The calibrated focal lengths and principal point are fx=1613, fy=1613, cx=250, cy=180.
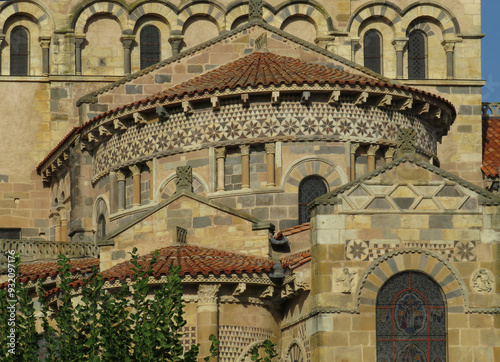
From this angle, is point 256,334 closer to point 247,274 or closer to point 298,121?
point 247,274

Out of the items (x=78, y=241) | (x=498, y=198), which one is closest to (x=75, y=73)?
(x=78, y=241)

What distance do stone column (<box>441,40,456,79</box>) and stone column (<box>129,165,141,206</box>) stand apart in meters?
15.2

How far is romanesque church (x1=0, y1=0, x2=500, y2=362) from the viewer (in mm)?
39031

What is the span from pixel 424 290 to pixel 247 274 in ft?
14.9

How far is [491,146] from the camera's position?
192ft

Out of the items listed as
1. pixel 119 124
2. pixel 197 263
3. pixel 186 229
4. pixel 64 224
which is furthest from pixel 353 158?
pixel 64 224

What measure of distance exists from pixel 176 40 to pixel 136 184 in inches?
448

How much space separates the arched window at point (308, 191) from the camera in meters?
45.5

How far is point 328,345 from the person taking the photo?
126 ft

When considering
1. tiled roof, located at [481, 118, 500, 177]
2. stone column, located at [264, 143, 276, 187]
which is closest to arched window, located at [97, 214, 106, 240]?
stone column, located at [264, 143, 276, 187]

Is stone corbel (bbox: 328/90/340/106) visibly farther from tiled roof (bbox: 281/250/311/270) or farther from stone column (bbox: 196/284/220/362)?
stone column (bbox: 196/284/220/362)

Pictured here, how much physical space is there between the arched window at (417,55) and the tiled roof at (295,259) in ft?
58.8

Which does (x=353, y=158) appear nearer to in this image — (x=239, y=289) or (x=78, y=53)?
(x=239, y=289)

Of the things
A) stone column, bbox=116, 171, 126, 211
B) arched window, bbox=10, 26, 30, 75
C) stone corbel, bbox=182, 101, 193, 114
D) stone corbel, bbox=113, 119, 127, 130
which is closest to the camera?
stone corbel, bbox=182, 101, 193, 114
